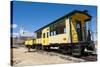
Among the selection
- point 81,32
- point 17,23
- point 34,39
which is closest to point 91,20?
point 81,32

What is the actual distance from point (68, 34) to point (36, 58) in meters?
0.58

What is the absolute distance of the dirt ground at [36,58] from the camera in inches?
114

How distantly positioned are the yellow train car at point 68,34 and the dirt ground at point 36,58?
4.0 inches

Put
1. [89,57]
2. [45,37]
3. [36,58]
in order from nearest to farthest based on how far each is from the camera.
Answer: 1. [36,58]
2. [45,37]
3. [89,57]

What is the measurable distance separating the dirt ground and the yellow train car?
10 cm

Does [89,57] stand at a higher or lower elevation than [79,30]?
lower

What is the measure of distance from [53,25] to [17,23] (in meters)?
0.53

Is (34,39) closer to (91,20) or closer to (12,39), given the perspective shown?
(12,39)

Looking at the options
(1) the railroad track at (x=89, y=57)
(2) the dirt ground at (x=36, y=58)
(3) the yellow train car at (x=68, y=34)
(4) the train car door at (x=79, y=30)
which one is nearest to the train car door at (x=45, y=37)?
(3) the yellow train car at (x=68, y=34)

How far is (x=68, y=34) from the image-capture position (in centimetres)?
319

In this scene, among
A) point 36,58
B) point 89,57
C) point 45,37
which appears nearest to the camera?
point 36,58

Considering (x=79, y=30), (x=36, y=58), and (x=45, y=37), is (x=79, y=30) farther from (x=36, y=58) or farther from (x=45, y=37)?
(x=36, y=58)

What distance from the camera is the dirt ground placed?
114 inches

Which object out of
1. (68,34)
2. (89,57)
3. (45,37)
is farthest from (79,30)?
(45,37)
